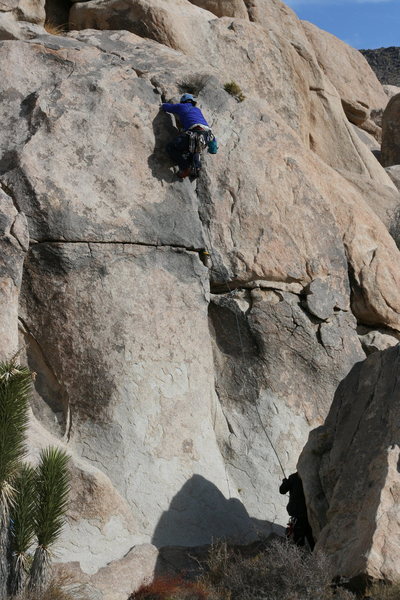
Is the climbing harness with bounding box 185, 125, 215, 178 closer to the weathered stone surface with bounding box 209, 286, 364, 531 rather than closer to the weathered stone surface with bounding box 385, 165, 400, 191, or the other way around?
the weathered stone surface with bounding box 209, 286, 364, 531

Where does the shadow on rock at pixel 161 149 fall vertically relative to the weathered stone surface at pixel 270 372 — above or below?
above

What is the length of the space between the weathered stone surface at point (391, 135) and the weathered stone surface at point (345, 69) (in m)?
1.25

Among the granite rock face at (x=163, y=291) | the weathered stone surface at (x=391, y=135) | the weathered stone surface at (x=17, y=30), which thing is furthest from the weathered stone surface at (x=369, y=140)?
the weathered stone surface at (x=17, y=30)

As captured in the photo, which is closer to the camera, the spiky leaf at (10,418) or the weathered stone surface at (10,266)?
the spiky leaf at (10,418)

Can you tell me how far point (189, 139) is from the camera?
54.0 ft

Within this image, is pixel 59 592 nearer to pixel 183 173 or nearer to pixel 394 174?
pixel 183 173

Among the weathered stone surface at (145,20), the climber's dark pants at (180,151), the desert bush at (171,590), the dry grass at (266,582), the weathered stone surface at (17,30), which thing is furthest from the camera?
the weathered stone surface at (145,20)

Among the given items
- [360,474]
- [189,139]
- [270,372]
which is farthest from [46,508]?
[189,139]

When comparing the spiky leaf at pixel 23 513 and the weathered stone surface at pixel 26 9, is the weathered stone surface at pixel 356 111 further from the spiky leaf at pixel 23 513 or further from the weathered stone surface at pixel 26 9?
the spiky leaf at pixel 23 513

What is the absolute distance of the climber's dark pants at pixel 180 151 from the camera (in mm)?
16578

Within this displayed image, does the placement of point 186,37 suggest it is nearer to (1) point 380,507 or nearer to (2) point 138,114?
(2) point 138,114

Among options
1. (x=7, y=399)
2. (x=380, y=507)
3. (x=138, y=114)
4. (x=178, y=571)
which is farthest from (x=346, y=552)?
(x=138, y=114)

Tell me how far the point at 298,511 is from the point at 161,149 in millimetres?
6627

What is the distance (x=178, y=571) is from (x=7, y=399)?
4.58 metres
